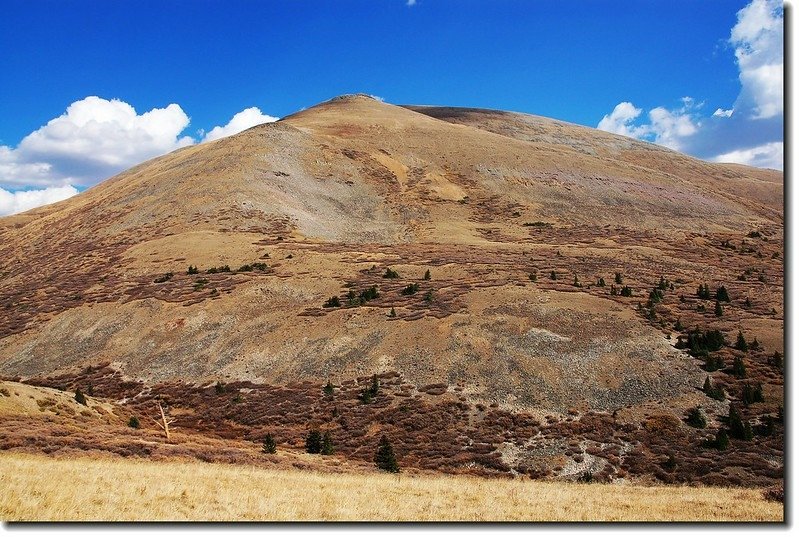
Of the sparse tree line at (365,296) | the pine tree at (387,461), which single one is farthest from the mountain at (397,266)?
the pine tree at (387,461)

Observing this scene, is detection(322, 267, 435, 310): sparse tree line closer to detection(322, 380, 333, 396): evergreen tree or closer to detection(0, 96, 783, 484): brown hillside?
detection(0, 96, 783, 484): brown hillside

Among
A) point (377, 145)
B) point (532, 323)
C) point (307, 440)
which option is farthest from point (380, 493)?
point (377, 145)

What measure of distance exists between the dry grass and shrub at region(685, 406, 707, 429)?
1166 centimetres

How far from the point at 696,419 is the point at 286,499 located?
85.2 ft

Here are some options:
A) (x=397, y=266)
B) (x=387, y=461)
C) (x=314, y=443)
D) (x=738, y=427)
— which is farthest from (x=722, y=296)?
(x=314, y=443)

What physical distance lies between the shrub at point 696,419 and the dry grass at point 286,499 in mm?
11658

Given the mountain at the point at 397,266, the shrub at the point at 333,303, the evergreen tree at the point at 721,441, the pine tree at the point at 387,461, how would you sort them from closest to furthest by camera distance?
the pine tree at the point at 387,461 < the evergreen tree at the point at 721,441 < the mountain at the point at 397,266 < the shrub at the point at 333,303

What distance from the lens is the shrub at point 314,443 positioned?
1233 inches

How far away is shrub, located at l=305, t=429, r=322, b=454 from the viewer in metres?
31.3

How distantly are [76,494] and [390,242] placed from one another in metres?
68.8

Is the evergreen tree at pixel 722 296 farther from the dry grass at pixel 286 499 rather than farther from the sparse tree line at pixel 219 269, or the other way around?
the sparse tree line at pixel 219 269

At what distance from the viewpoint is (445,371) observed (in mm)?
39125

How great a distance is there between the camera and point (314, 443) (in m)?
31.6

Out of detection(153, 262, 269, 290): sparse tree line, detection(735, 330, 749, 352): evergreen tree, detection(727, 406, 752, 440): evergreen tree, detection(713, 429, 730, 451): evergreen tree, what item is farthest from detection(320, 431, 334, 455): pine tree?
detection(153, 262, 269, 290): sparse tree line
